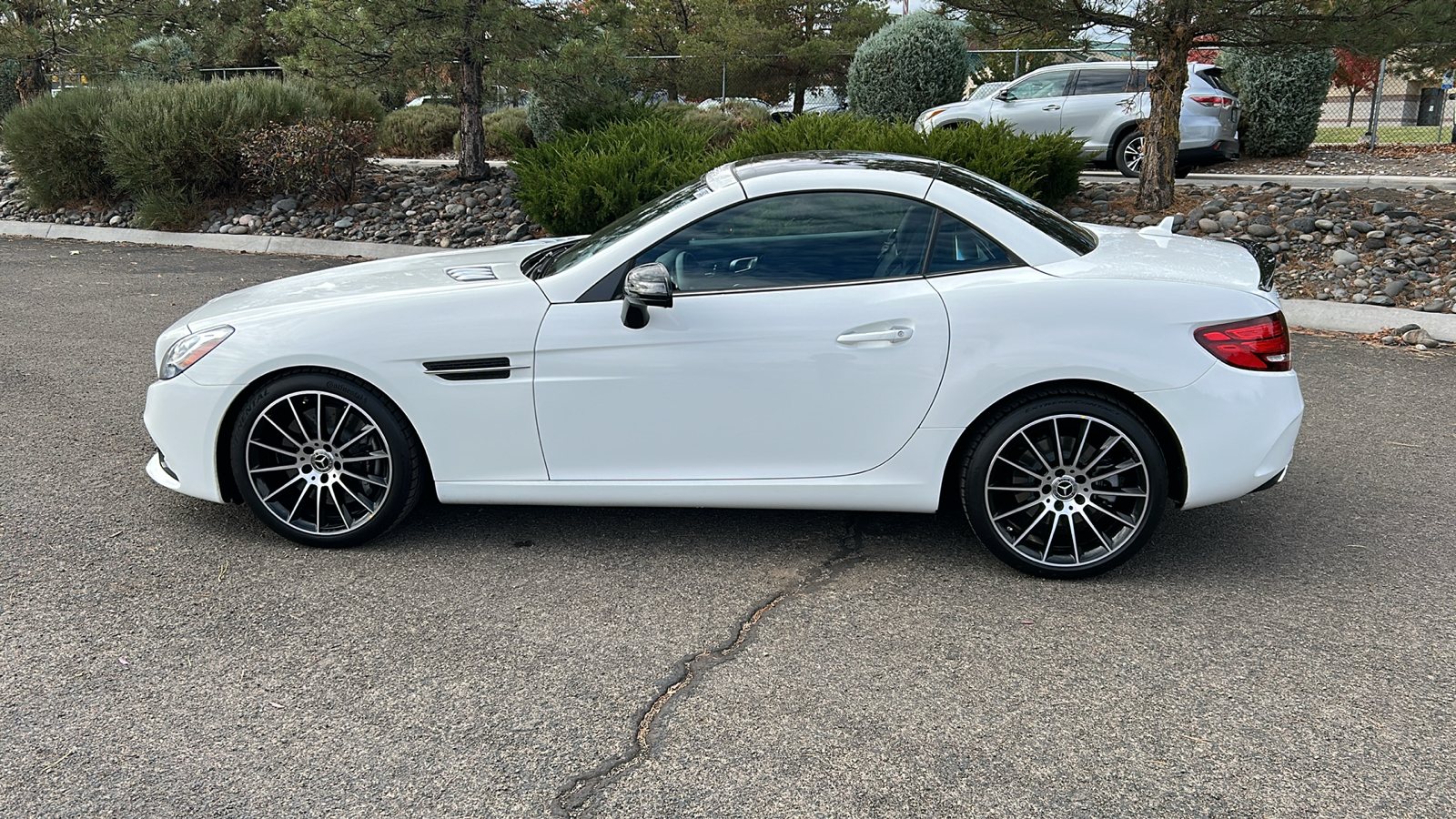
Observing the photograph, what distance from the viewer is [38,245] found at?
13.4 m

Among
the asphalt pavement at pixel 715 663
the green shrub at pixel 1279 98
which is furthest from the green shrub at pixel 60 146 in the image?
the green shrub at pixel 1279 98

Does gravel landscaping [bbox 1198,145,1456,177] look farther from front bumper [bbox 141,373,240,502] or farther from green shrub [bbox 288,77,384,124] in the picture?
front bumper [bbox 141,373,240,502]

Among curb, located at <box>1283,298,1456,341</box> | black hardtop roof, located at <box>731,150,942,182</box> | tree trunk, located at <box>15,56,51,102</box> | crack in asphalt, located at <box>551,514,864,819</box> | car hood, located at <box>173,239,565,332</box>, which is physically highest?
tree trunk, located at <box>15,56,51,102</box>

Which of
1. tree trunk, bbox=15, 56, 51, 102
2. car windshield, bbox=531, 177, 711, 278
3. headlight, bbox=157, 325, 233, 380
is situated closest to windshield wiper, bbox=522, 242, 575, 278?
car windshield, bbox=531, 177, 711, 278

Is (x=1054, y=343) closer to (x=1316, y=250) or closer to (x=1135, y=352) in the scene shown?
(x=1135, y=352)

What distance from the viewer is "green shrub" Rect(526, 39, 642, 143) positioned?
43.7 ft

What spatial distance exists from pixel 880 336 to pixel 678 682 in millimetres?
1435

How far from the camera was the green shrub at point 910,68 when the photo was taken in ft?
56.4

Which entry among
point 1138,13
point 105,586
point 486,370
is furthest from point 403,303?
point 1138,13

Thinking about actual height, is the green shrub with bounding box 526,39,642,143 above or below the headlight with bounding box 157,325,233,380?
above

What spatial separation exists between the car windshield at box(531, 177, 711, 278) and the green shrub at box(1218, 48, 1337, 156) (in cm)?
1469

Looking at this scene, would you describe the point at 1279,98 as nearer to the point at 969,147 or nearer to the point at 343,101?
the point at 969,147

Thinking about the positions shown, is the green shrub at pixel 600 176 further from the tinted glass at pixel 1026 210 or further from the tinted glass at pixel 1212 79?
the tinted glass at pixel 1212 79

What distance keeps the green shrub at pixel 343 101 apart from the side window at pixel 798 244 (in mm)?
12082
